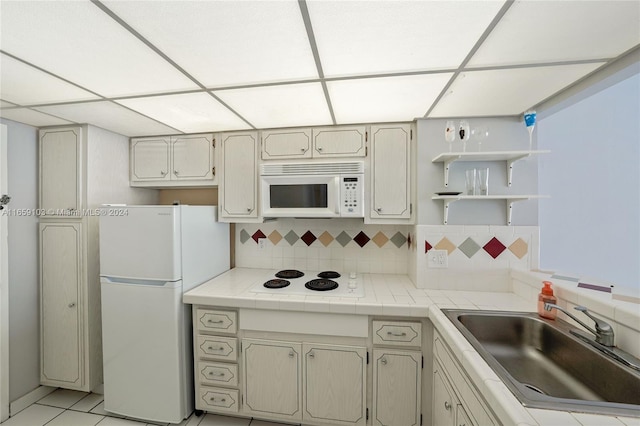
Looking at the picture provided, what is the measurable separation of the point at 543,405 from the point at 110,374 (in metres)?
2.46

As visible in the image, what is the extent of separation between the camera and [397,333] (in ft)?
5.19

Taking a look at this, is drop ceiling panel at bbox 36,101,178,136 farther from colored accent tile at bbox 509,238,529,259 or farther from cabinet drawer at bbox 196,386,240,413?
colored accent tile at bbox 509,238,529,259

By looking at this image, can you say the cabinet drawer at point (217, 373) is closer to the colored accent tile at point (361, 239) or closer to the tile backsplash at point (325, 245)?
the tile backsplash at point (325, 245)

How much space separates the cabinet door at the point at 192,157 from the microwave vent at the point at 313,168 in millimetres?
567

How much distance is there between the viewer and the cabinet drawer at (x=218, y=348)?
1.73 m

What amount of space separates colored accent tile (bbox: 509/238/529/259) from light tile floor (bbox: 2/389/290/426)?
6.68ft

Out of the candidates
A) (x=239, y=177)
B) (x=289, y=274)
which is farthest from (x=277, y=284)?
(x=239, y=177)

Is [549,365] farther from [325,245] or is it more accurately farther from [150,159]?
[150,159]

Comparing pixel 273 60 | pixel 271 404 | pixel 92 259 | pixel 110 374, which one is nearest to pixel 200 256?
pixel 92 259

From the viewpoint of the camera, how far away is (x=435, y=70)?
1230 millimetres

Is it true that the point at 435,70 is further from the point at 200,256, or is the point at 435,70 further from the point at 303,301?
the point at 200,256

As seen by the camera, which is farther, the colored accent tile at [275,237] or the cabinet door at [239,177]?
the colored accent tile at [275,237]

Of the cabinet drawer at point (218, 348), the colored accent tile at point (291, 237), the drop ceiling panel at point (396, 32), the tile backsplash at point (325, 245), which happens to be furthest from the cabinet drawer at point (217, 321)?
the drop ceiling panel at point (396, 32)

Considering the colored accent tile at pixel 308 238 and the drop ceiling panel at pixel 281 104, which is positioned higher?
the drop ceiling panel at pixel 281 104
